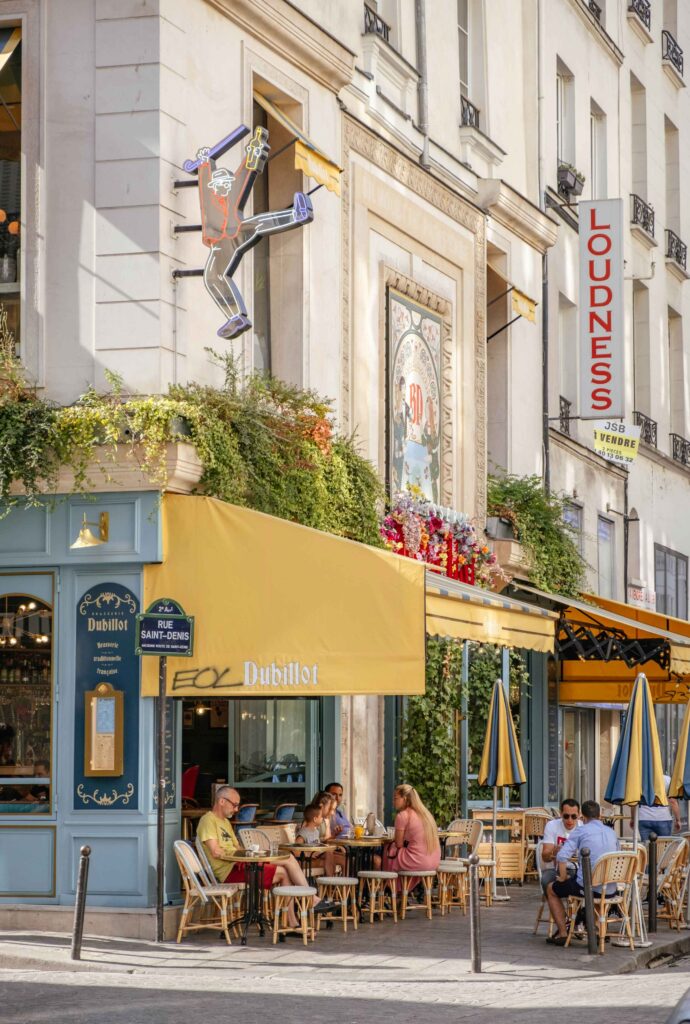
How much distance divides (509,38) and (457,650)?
8748 mm

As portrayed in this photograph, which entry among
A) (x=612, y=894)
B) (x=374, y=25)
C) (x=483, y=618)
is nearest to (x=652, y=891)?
(x=612, y=894)

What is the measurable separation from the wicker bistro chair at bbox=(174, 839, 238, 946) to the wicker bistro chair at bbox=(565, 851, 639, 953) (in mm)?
2846

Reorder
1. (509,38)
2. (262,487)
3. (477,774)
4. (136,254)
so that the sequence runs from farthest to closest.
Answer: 1. (509,38)
2. (477,774)
3. (262,487)
4. (136,254)

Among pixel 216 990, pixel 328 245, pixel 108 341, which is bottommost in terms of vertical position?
pixel 216 990

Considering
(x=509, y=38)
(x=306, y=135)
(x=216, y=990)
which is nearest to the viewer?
(x=216, y=990)

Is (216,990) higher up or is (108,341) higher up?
(108,341)

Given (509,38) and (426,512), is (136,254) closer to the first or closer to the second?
(426,512)

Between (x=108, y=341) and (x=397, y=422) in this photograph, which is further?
(x=397, y=422)

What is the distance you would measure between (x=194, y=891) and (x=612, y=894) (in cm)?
356

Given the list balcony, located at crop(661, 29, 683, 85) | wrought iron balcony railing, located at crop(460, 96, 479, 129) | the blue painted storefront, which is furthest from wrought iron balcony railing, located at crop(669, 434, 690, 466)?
the blue painted storefront

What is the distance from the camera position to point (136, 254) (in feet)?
48.5

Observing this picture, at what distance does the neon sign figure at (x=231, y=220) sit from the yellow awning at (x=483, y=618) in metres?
2.85

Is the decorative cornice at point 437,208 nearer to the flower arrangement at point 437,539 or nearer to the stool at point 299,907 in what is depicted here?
the flower arrangement at point 437,539

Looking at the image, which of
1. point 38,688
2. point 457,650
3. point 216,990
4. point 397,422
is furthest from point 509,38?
point 216,990
